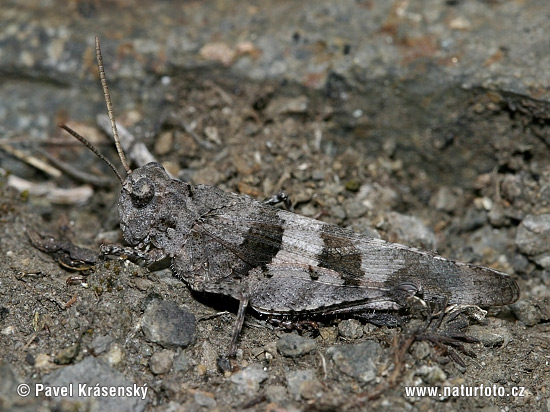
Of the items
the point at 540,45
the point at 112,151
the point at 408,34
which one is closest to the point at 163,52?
the point at 112,151

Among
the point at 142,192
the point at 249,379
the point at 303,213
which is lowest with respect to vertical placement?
the point at 249,379

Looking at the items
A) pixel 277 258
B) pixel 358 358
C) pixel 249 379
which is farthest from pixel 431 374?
pixel 277 258

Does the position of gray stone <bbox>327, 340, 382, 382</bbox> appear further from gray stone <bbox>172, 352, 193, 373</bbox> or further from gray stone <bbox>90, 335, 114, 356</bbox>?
gray stone <bbox>90, 335, 114, 356</bbox>

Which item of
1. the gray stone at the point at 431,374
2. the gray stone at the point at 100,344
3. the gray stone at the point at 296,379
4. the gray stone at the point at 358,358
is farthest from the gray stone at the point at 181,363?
the gray stone at the point at 431,374

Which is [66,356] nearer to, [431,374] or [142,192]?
[142,192]

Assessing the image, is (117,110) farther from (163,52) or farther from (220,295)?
(220,295)

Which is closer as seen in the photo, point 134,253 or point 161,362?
point 161,362

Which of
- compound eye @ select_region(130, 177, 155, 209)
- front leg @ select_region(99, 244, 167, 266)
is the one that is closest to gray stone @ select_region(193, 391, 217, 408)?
front leg @ select_region(99, 244, 167, 266)
